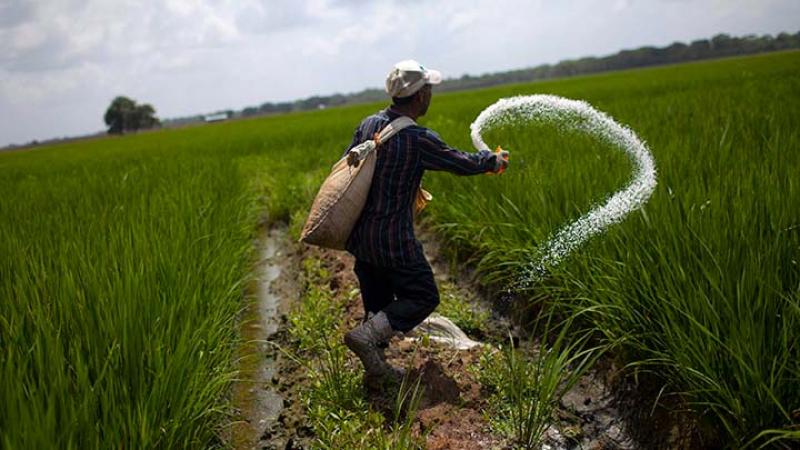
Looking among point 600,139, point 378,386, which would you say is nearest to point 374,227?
point 378,386

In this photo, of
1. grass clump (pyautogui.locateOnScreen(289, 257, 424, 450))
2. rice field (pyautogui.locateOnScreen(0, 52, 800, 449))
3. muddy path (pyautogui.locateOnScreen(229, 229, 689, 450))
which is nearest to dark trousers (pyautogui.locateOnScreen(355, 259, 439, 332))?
muddy path (pyautogui.locateOnScreen(229, 229, 689, 450))

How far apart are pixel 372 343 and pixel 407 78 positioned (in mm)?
999

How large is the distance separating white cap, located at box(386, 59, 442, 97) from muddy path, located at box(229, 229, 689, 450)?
0.96 m

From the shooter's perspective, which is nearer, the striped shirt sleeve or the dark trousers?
the striped shirt sleeve

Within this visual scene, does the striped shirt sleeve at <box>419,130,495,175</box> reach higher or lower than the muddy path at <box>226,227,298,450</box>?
higher

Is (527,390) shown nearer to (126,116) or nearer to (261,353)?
(261,353)

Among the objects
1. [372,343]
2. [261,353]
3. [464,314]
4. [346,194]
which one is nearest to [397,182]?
[346,194]

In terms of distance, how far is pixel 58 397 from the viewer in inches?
54.2

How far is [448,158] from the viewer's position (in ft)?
6.79

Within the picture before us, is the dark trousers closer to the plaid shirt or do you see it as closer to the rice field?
the plaid shirt

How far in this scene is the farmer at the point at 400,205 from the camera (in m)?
2.06

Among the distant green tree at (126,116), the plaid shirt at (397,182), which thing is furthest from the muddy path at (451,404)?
the distant green tree at (126,116)

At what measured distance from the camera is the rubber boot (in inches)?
83.2

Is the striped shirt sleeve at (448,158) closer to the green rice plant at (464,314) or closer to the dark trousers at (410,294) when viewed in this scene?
the dark trousers at (410,294)
